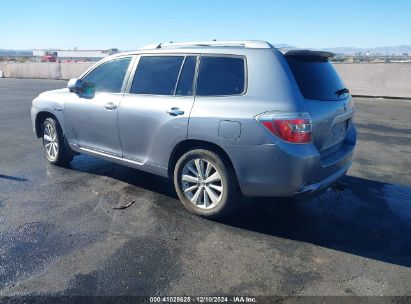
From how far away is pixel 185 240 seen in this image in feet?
12.2

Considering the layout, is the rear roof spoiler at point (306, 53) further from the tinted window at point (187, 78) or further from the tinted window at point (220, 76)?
the tinted window at point (187, 78)

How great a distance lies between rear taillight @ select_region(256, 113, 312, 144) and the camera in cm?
346

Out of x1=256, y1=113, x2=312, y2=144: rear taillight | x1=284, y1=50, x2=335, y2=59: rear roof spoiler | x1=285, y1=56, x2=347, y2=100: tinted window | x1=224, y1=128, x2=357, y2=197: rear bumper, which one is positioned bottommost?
x1=224, y1=128, x2=357, y2=197: rear bumper

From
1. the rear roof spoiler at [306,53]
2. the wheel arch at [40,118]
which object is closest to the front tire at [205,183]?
the rear roof spoiler at [306,53]

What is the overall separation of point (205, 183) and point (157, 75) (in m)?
1.46

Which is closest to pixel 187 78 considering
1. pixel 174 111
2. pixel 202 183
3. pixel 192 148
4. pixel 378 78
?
pixel 174 111

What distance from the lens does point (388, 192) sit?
5098 mm

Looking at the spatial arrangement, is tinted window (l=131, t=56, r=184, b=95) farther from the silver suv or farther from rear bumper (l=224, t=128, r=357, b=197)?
rear bumper (l=224, t=128, r=357, b=197)

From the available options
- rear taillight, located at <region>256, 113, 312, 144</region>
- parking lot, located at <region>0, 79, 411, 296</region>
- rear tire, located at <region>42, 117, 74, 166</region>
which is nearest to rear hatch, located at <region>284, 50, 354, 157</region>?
rear taillight, located at <region>256, 113, 312, 144</region>

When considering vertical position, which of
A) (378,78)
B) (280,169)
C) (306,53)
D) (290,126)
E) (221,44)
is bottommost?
(280,169)

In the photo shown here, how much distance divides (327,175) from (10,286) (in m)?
3.04

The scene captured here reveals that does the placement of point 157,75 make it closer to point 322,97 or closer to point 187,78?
point 187,78

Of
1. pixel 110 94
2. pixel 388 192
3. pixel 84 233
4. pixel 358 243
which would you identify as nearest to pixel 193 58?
pixel 110 94

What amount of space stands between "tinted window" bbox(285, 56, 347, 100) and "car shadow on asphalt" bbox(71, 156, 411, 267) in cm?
136
